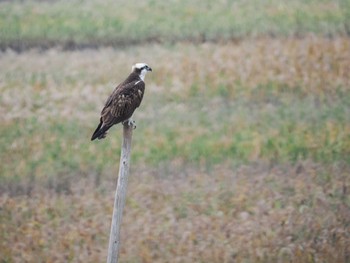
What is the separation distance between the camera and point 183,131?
17.7 m

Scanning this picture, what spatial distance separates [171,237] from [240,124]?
4956mm

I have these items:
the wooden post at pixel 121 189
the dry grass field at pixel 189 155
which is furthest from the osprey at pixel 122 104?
the dry grass field at pixel 189 155

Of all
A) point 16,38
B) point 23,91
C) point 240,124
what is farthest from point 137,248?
point 16,38

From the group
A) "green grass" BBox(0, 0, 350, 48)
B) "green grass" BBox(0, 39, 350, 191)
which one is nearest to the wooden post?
"green grass" BBox(0, 39, 350, 191)

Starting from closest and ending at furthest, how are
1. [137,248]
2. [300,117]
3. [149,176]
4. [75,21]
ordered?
[137,248] < [149,176] < [300,117] < [75,21]

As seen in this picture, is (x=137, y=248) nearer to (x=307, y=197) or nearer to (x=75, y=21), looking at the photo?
(x=307, y=197)

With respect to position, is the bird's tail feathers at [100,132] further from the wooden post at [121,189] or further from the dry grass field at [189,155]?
the dry grass field at [189,155]

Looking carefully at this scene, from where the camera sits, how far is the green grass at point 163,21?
2278cm

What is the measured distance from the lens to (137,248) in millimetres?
13422

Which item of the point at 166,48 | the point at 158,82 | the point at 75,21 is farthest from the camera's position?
the point at 75,21

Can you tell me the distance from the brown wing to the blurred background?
2.89 meters

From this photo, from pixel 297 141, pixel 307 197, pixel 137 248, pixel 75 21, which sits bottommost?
pixel 137 248

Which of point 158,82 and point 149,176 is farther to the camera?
point 158,82

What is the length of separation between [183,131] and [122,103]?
21.7ft
